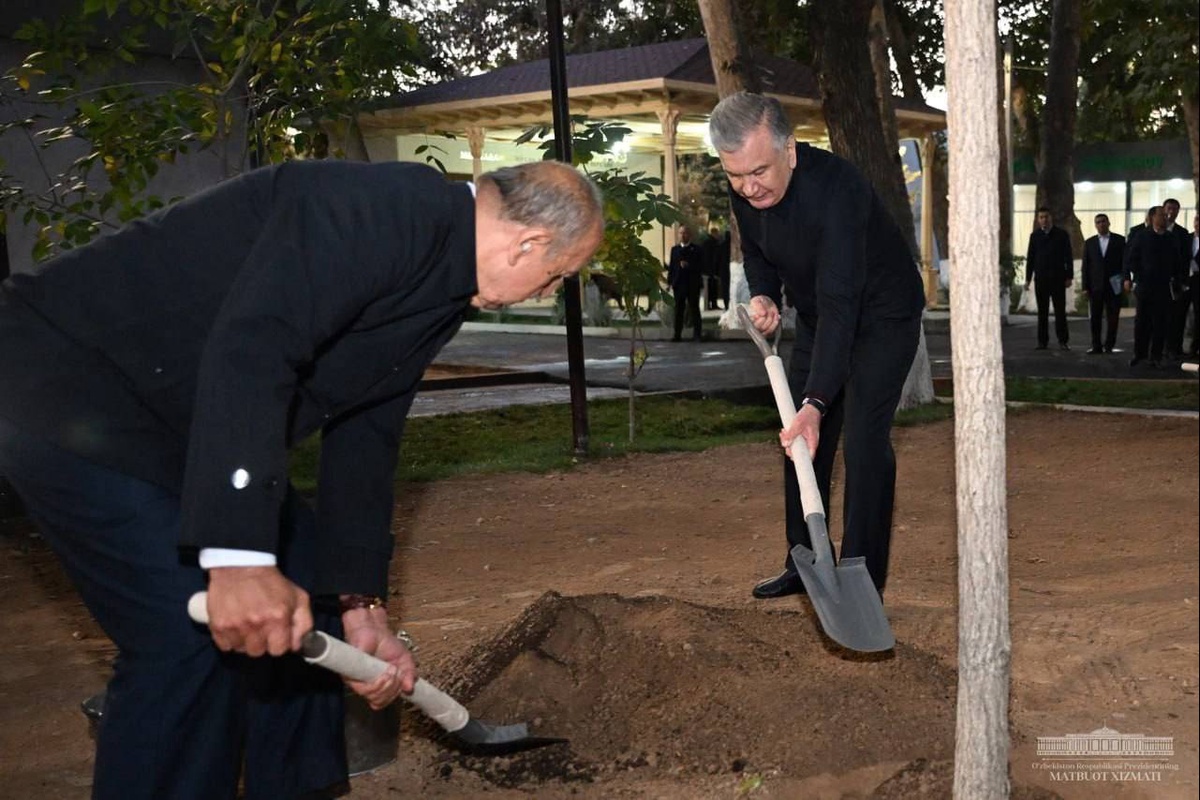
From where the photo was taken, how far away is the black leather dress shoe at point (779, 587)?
15.1 ft

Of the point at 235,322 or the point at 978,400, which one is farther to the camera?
the point at 978,400

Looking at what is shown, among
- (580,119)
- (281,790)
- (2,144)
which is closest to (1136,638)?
(281,790)

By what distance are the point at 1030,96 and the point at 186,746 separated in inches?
1380

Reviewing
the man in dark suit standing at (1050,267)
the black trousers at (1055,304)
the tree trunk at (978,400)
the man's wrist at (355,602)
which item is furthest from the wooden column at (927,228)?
the man's wrist at (355,602)

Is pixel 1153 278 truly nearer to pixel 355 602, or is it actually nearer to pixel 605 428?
pixel 605 428

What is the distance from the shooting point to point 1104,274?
52.0ft

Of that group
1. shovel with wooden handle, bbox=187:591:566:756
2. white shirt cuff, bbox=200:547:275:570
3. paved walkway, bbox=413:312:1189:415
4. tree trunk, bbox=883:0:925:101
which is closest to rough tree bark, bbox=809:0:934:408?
paved walkway, bbox=413:312:1189:415

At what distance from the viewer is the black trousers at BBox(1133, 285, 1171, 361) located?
14.1 m

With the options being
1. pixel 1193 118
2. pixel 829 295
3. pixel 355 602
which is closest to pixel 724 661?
pixel 829 295

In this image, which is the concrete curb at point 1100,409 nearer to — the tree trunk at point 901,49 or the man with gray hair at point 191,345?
the man with gray hair at point 191,345

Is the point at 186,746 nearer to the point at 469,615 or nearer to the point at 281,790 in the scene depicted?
the point at 281,790

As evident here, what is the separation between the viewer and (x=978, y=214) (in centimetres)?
258

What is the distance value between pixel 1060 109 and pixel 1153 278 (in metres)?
→ 9.16

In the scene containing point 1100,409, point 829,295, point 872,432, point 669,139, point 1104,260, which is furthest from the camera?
point 669,139
